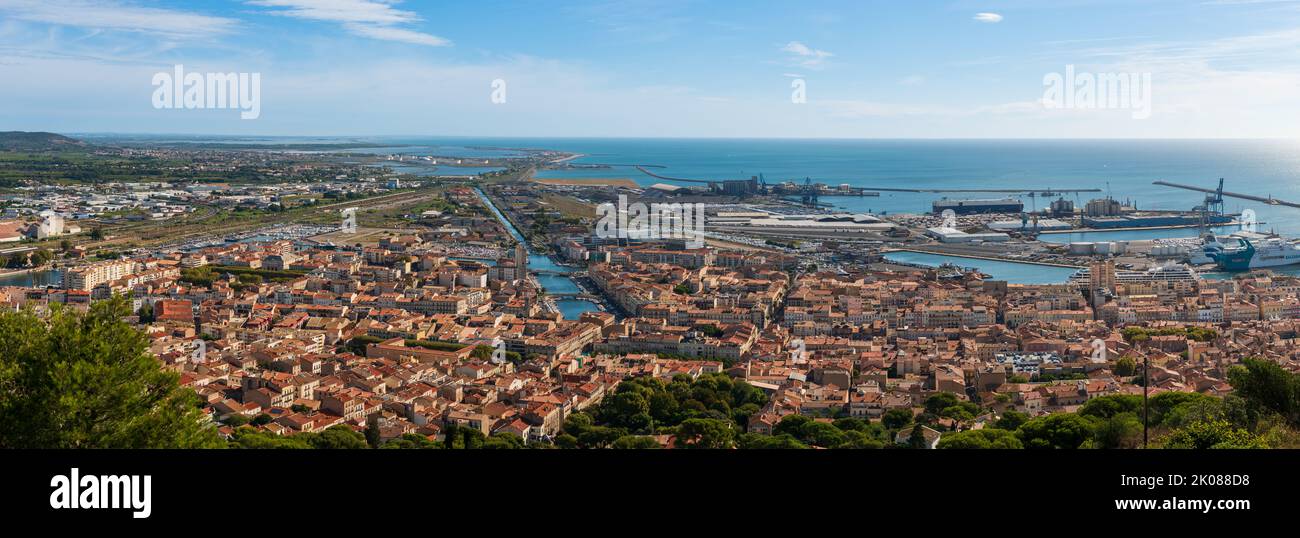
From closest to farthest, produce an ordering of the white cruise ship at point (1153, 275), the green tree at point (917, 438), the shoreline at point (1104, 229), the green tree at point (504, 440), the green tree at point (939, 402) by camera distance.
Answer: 1. the green tree at point (504, 440)
2. the green tree at point (917, 438)
3. the green tree at point (939, 402)
4. the white cruise ship at point (1153, 275)
5. the shoreline at point (1104, 229)

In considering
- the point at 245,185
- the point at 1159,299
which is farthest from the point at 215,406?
the point at 245,185

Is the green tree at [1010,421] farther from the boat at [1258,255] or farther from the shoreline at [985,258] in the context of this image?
the boat at [1258,255]

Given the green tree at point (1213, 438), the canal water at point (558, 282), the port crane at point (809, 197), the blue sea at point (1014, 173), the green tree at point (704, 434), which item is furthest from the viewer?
the blue sea at point (1014, 173)

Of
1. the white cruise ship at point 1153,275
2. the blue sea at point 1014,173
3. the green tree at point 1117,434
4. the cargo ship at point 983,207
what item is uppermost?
the blue sea at point 1014,173

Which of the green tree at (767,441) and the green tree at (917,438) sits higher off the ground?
the green tree at (767,441)

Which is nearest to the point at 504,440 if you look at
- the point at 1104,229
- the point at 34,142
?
the point at 1104,229

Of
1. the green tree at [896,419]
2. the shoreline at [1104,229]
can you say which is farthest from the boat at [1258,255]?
the green tree at [896,419]
